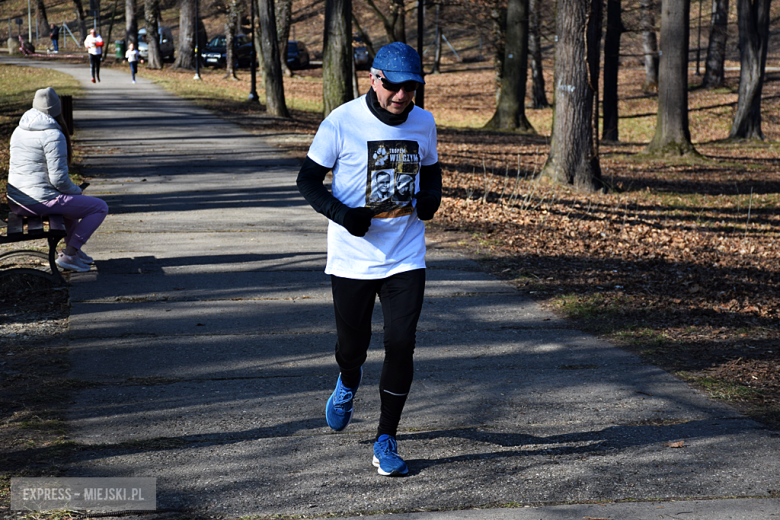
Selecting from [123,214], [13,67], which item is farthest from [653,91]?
[123,214]

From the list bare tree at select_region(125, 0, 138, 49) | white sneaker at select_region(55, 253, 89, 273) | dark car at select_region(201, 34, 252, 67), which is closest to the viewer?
white sneaker at select_region(55, 253, 89, 273)

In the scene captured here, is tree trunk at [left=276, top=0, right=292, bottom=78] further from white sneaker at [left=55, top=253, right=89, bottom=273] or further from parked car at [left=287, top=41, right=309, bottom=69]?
white sneaker at [left=55, top=253, right=89, bottom=273]

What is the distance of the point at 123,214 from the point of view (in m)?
10.5

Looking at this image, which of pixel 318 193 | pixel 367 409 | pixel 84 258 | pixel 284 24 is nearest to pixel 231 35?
pixel 284 24

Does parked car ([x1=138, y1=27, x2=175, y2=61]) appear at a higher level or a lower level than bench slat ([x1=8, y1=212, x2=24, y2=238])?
higher

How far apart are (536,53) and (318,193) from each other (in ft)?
98.6

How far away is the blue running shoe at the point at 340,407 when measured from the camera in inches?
166

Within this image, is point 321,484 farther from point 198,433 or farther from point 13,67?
point 13,67

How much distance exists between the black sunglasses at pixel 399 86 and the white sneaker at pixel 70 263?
486 cm

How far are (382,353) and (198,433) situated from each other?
5.79 feet

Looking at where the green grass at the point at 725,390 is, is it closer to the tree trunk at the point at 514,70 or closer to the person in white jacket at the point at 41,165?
the person in white jacket at the point at 41,165

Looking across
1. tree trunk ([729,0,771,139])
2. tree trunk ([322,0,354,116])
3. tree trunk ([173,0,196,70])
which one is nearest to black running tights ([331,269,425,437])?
tree trunk ([322,0,354,116])

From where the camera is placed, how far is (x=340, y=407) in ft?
13.9

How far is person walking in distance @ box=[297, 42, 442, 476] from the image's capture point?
12.6ft
